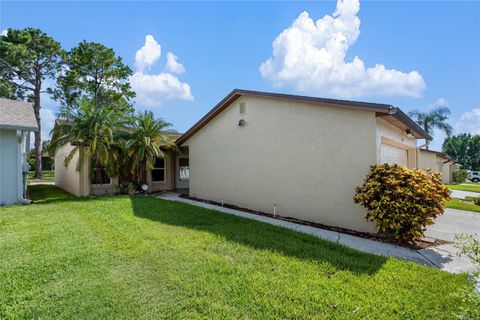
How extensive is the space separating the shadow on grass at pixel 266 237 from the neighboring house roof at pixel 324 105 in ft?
12.5

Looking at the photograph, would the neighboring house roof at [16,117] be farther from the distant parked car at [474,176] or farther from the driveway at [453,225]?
the distant parked car at [474,176]

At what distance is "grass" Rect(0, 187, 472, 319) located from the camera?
326 centimetres

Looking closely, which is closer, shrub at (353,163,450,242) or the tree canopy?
shrub at (353,163,450,242)

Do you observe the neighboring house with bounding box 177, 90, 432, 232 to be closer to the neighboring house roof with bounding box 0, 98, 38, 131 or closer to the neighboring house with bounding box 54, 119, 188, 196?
the neighboring house with bounding box 54, 119, 188, 196

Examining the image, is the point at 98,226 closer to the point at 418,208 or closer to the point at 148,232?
the point at 148,232

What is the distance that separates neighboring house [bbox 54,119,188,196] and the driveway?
12.9 meters

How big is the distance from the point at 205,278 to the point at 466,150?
75793 mm

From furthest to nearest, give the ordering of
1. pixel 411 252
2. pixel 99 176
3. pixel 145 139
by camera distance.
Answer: pixel 99 176
pixel 145 139
pixel 411 252

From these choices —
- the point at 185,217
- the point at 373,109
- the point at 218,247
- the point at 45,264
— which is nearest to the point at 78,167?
the point at 185,217

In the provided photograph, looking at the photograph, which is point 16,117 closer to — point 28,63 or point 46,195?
point 46,195

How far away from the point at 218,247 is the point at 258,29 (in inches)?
408

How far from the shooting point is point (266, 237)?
248 inches

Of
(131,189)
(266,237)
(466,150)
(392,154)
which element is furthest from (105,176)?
(466,150)

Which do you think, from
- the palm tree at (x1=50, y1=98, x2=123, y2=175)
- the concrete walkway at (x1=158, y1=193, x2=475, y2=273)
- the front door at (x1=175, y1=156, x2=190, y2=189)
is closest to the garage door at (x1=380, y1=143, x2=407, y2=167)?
the concrete walkway at (x1=158, y1=193, x2=475, y2=273)
